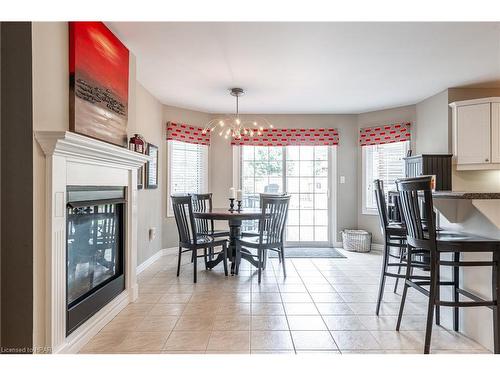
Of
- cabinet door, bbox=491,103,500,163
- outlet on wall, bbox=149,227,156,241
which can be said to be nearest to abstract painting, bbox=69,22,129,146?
outlet on wall, bbox=149,227,156,241

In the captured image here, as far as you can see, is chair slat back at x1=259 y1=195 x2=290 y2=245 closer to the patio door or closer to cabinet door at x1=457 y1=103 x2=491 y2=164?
the patio door

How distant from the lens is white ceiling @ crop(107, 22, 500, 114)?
2357 mm

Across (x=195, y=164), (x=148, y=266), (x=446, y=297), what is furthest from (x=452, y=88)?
(x=148, y=266)

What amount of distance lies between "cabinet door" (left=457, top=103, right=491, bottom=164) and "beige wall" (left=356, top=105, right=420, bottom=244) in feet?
2.89

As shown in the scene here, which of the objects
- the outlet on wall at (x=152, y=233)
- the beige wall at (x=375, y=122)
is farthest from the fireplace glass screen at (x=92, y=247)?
the beige wall at (x=375, y=122)

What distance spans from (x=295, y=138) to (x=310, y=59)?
2225mm

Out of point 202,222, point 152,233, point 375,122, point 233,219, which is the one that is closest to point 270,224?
point 233,219

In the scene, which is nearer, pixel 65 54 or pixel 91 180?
pixel 65 54

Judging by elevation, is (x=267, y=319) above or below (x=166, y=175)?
below

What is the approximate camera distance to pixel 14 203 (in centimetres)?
154

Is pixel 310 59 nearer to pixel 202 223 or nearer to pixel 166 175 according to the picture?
pixel 202 223

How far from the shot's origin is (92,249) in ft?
7.04
